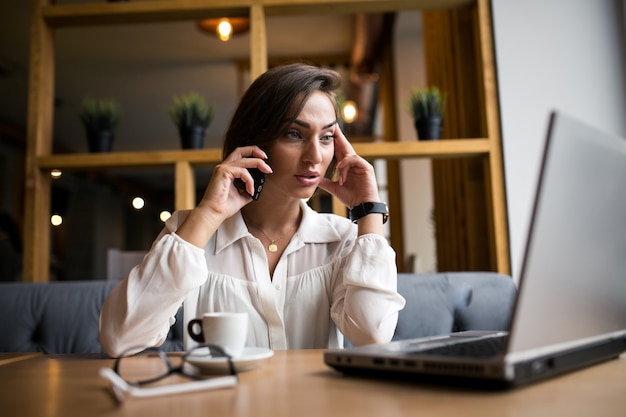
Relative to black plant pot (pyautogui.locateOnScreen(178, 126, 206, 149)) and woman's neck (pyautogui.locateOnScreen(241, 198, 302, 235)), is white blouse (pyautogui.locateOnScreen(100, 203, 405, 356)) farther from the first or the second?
black plant pot (pyautogui.locateOnScreen(178, 126, 206, 149))

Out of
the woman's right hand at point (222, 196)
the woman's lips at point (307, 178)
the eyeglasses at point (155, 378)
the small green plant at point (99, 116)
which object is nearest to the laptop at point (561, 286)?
the eyeglasses at point (155, 378)

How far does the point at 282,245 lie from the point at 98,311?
1.98 feet

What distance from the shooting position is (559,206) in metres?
0.52

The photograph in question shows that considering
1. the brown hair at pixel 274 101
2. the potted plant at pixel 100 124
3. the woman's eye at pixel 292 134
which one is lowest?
the woman's eye at pixel 292 134

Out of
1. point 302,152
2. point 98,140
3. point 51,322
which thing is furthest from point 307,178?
point 98,140

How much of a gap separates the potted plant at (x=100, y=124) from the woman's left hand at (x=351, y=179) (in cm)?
117

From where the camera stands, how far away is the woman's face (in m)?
1.32

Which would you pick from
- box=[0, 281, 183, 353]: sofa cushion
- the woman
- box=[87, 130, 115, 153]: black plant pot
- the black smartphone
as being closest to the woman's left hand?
the woman

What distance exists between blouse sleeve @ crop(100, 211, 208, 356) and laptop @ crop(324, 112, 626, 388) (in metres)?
0.47

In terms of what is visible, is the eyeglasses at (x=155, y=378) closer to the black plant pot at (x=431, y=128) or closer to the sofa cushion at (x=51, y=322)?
the sofa cushion at (x=51, y=322)

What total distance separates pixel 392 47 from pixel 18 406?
176 inches

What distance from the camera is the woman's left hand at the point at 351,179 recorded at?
1.38 metres

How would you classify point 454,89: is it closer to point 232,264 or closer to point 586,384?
point 232,264

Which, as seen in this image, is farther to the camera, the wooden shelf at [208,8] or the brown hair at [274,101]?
the wooden shelf at [208,8]
